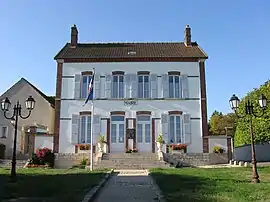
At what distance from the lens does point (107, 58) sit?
2428 centimetres

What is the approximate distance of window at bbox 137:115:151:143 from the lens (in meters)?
23.0

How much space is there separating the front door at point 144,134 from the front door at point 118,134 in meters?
1.01

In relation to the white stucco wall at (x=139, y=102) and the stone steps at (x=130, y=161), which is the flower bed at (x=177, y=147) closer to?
the white stucco wall at (x=139, y=102)

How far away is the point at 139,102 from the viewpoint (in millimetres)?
23453

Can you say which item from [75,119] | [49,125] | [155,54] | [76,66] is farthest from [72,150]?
[155,54]

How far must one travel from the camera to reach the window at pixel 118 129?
75.5ft

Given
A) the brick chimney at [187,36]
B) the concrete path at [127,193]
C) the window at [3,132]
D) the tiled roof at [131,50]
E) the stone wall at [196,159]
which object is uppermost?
the brick chimney at [187,36]

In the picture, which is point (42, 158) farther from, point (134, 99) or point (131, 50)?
point (131, 50)

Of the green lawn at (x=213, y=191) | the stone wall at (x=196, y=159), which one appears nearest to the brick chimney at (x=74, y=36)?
the stone wall at (x=196, y=159)

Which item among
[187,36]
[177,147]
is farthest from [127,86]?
[187,36]

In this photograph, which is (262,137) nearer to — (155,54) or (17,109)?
(155,54)

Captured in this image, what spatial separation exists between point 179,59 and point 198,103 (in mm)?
3363

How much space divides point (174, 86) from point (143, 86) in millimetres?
2141

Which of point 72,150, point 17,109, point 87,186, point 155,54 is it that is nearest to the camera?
point 87,186
